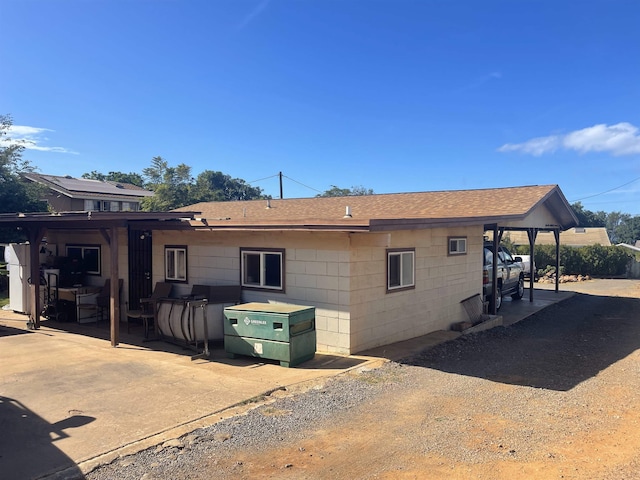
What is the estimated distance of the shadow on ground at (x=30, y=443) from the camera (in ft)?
14.1

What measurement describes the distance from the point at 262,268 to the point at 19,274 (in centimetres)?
773

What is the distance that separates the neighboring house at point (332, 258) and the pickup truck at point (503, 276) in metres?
0.68

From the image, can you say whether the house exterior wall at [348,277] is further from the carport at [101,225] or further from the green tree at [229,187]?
the green tree at [229,187]

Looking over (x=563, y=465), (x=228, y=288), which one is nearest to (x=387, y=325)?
(x=228, y=288)

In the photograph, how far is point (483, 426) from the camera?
527 cm

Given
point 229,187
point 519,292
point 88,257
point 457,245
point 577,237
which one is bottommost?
point 519,292

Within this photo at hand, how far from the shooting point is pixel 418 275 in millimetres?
10250

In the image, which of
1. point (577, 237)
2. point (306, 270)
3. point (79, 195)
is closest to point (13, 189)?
point (79, 195)

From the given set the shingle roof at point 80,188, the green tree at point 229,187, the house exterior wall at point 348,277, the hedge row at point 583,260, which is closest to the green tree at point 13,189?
the shingle roof at point 80,188

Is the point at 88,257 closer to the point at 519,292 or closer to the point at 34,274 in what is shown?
the point at 34,274

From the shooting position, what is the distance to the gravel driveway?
4277 mm

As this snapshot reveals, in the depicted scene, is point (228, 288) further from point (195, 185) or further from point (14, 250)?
point (195, 185)

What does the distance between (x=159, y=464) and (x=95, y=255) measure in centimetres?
1000

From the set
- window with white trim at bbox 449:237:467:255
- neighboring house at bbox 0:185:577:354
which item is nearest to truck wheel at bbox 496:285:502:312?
neighboring house at bbox 0:185:577:354
